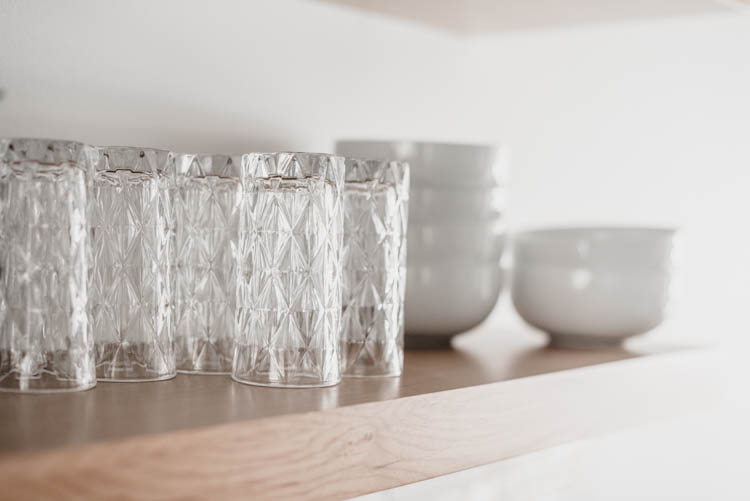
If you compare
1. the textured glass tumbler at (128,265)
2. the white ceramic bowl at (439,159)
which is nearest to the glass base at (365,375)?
the textured glass tumbler at (128,265)

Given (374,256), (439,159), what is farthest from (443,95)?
(374,256)

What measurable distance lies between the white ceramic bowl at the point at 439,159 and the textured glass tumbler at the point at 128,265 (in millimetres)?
290

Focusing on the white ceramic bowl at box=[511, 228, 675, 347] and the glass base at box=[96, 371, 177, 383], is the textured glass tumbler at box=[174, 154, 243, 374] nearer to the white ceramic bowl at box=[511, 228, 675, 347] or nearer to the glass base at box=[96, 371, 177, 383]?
the glass base at box=[96, 371, 177, 383]

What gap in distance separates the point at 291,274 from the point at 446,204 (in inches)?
11.0

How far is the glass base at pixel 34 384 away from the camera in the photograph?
58cm

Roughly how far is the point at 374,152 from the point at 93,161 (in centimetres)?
35

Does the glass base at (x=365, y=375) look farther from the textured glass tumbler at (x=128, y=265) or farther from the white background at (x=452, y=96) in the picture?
the white background at (x=452, y=96)

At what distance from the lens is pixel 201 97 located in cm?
90

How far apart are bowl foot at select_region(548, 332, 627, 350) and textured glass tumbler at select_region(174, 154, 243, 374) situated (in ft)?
1.32

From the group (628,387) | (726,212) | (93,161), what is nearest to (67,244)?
(93,161)

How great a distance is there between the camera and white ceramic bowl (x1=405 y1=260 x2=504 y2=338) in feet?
2.93

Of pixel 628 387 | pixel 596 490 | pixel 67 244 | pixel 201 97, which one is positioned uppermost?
pixel 201 97

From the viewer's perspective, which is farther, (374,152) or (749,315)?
(749,315)

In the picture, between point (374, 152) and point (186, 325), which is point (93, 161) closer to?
point (186, 325)
